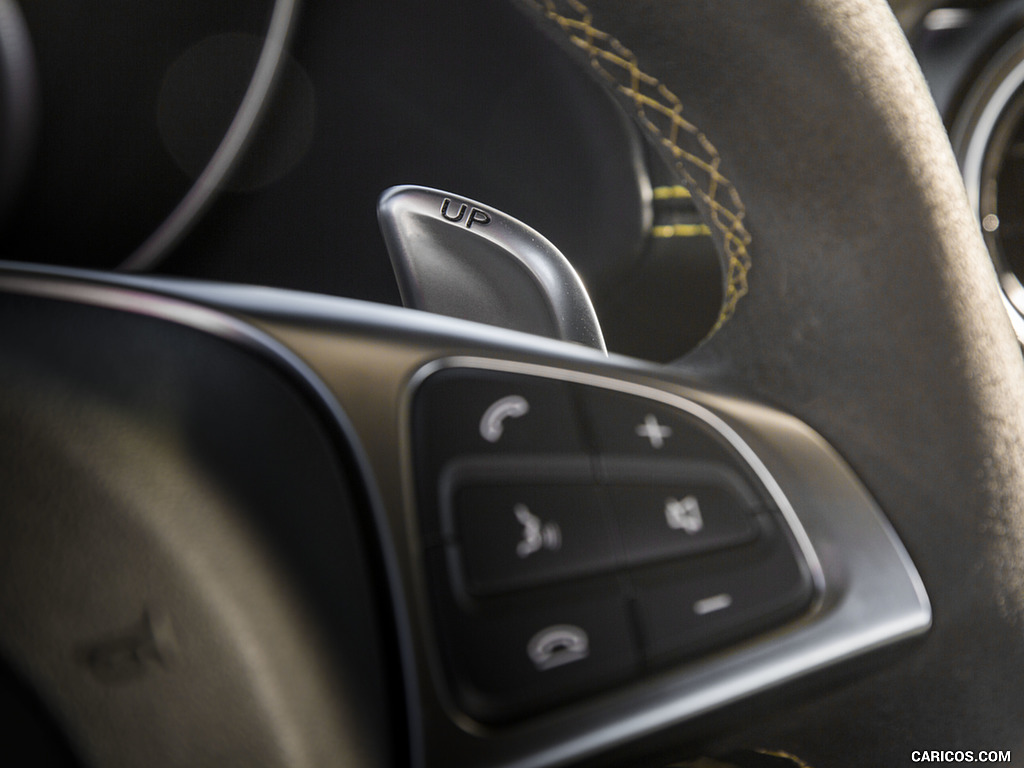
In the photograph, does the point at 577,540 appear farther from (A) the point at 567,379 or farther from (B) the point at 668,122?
(B) the point at 668,122

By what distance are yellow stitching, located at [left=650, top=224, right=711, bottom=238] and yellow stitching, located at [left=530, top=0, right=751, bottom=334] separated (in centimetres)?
46

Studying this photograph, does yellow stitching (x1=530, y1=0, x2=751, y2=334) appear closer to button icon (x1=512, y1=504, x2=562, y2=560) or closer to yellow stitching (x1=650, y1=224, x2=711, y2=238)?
button icon (x1=512, y1=504, x2=562, y2=560)

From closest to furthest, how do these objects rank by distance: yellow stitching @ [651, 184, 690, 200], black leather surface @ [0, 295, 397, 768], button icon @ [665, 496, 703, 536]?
black leather surface @ [0, 295, 397, 768], button icon @ [665, 496, 703, 536], yellow stitching @ [651, 184, 690, 200]

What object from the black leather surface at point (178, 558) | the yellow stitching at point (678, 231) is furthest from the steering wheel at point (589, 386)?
the yellow stitching at point (678, 231)

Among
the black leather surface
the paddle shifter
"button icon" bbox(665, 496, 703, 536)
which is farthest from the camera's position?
the paddle shifter

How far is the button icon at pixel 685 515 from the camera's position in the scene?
361mm

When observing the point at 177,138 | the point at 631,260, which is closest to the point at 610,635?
the point at 631,260

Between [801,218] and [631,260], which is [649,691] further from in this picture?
[631,260]

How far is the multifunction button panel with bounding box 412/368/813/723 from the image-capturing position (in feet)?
0.98

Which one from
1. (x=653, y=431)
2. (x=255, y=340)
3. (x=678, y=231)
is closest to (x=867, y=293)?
(x=653, y=431)

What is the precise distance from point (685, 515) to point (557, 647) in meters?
0.09

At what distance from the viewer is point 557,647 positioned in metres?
0.31

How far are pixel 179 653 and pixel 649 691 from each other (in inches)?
6.5

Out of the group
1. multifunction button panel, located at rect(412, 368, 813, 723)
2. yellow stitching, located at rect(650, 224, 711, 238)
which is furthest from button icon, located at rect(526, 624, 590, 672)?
yellow stitching, located at rect(650, 224, 711, 238)
